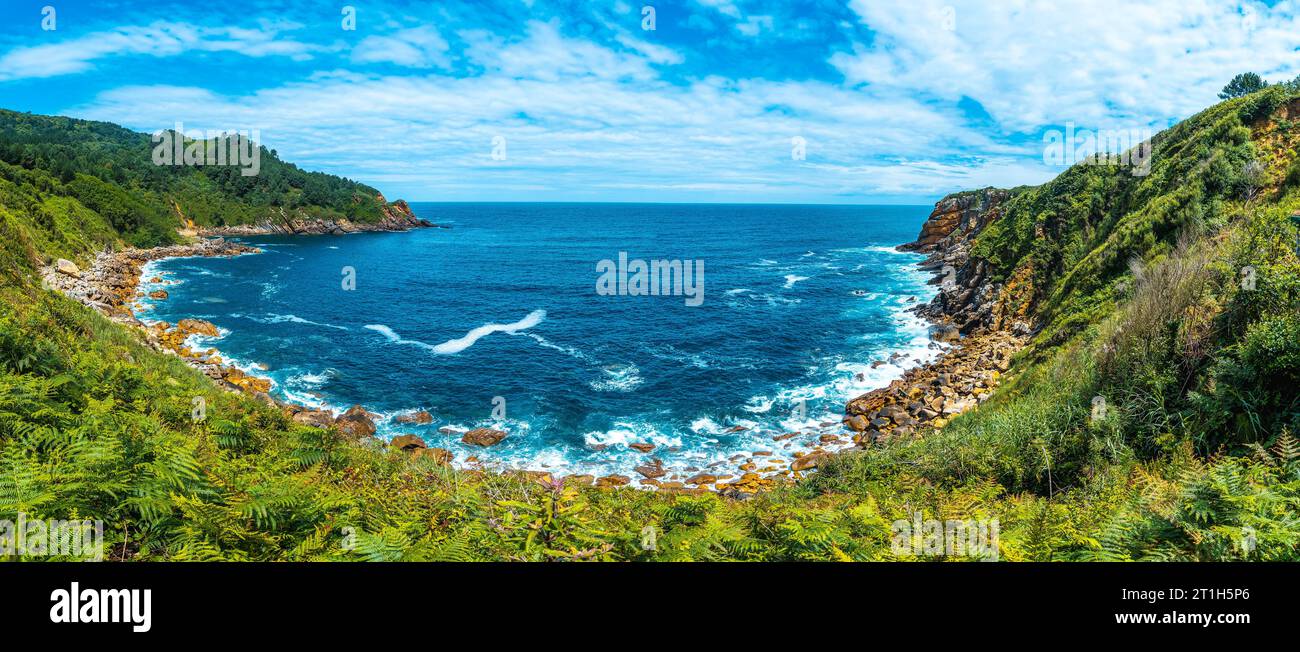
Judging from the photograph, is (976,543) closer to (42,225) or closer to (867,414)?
(867,414)

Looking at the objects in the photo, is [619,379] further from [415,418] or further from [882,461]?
[882,461]

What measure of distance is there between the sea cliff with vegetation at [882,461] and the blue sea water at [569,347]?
5483mm

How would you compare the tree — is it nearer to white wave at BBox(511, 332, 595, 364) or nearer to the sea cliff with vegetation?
the sea cliff with vegetation

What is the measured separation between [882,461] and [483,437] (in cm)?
1976

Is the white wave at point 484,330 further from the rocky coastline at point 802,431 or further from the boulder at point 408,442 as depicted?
the boulder at point 408,442

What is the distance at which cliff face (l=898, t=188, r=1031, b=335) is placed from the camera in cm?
4374

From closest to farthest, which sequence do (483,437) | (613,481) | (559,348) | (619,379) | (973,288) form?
(613,481)
(483,437)
(619,379)
(559,348)
(973,288)

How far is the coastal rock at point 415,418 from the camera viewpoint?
104 feet

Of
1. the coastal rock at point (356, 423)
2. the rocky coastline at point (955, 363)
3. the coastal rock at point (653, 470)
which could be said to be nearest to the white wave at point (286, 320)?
the coastal rock at point (356, 423)

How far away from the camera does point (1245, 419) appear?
1045 centimetres

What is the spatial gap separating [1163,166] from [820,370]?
26.4 metres

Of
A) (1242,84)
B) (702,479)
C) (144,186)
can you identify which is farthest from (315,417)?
(144,186)

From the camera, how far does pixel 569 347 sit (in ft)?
151

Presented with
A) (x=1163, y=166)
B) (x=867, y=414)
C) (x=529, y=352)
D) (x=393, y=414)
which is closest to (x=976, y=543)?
(x=867, y=414)
